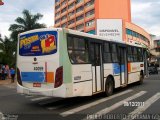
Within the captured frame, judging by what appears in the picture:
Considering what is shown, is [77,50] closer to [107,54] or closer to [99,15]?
[107,54]

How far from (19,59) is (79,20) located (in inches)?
3241

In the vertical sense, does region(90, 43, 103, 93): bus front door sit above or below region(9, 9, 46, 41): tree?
below

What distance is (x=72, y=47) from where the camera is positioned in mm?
11016

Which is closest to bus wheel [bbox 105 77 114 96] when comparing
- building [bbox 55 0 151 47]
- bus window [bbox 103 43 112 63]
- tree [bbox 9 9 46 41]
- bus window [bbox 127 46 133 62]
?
bus window [bbox 103 43 112 63]

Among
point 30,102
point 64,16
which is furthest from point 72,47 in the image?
point 64,16

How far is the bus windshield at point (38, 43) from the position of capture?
10695mm

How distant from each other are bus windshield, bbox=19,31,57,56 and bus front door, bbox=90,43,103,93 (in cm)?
223

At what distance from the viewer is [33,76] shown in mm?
11117

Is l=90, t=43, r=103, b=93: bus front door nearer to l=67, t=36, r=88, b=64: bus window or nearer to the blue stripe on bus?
l=67, t=36, r=88, b=64: bus window

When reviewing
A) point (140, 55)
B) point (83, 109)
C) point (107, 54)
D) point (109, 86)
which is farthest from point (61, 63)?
point (140, 55)

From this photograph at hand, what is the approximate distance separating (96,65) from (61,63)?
2.60 metres

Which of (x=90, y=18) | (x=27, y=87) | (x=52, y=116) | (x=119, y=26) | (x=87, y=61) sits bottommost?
(x=52, y=116)

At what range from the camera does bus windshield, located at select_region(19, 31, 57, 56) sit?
10.7 meters

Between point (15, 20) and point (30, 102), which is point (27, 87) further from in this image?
point (15, 20)
